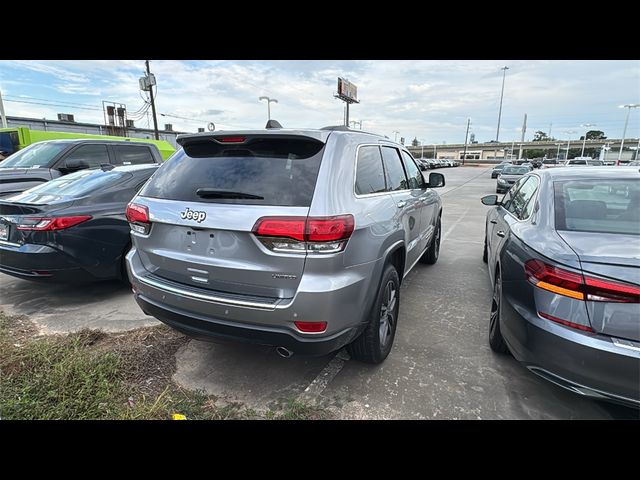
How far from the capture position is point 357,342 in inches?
112

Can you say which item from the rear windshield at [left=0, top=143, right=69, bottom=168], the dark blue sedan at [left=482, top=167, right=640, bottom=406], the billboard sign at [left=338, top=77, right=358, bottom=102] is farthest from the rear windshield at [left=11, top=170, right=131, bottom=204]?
the billboard sign at [left=338, top=77, right=358, bottom=102]

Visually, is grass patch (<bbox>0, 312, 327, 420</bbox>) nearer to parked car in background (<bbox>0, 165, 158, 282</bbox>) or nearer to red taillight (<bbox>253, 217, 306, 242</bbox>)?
parked car in background (<bbox>0, 165, 158, 282</bbox>)

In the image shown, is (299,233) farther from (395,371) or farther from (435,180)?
(435,180)

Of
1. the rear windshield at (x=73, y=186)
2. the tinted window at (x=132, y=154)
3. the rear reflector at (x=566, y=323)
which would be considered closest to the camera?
the rear reflector at (x=566, y=323)

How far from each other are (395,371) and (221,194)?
6.48 feet

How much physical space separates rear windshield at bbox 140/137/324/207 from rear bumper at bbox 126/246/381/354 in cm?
57

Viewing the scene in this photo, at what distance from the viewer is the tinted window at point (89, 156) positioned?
7.27 m

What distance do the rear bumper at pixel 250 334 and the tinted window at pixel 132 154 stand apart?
695 centimetres

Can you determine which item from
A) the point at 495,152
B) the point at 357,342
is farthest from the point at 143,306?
the point at 495,152

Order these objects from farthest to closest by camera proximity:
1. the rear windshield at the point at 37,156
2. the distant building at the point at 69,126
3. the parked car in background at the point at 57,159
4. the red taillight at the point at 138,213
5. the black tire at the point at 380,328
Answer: the distant building at the point at 69,126 < the rear windshield at the point at 37,156 < the parked car in background at the point at 57,159 < the black tire at the point at 380,328 < the red taillight at the point at 138,213

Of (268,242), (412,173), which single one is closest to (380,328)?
(268,242)

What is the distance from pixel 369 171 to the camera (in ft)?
9.75

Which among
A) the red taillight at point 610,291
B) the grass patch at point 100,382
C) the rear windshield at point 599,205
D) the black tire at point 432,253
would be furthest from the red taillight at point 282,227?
the black tire at point 432,253

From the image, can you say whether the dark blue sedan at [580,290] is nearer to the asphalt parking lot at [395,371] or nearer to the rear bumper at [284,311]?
the asphalt parking lot at [395,371]
